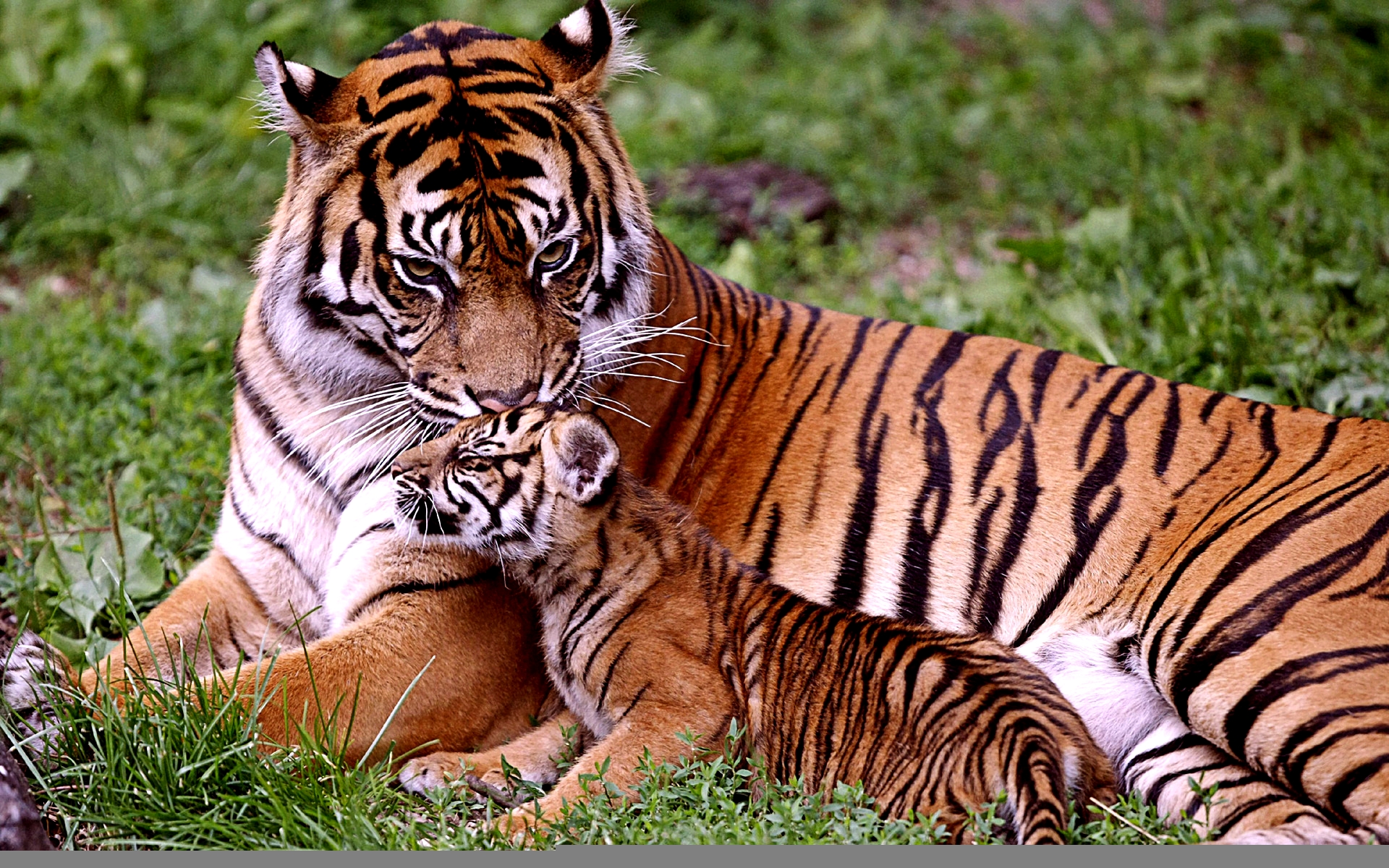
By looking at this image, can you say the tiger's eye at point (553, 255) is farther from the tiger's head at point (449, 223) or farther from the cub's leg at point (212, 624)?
the cub's leg at point (212, 624)

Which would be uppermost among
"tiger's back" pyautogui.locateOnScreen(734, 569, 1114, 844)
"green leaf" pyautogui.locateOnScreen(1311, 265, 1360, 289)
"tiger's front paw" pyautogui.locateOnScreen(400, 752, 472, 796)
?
"green leaf" pyautogui.locateOnScreen(1311, 265, 1360, 289)

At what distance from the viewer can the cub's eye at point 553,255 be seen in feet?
11.7

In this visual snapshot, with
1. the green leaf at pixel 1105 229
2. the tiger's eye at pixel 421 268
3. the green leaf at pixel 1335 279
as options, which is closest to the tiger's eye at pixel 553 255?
the tiger's eye at pixel 421 268

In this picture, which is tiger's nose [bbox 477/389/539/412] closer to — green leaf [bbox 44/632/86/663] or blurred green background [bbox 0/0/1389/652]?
blurred green background [bbox 0/0/1389/652]

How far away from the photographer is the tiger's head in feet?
11.4

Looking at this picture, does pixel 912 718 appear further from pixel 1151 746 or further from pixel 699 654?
pixel 1151 746

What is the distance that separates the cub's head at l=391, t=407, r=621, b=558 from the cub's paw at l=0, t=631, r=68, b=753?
0.91m

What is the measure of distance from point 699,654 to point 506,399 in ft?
2.59

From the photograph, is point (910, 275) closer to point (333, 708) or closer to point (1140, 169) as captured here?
point (1140, 169)

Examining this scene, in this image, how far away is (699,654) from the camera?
136 inches

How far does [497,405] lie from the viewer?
350cm

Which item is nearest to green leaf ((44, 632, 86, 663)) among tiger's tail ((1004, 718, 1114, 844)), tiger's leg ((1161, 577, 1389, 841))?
tiger's tail ((1004, 718, 1114, 844))

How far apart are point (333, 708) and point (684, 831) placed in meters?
0.90

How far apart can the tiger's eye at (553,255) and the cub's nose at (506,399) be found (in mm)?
333
